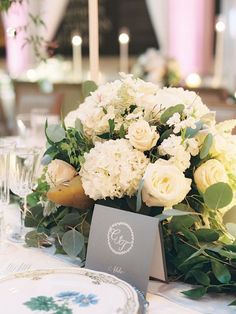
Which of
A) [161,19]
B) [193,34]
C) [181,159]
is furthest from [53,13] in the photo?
[181,159]

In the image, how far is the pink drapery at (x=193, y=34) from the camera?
5.61 m

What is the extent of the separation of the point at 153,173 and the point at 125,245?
5.6 inches

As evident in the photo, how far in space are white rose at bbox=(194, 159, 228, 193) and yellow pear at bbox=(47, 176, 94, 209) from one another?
0.74 feet

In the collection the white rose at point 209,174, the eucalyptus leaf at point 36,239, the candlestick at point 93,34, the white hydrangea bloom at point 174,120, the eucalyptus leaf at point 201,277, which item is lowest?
the eucalyptus leaf at point 36,239

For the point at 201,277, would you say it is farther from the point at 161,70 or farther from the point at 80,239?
the point at 161,70

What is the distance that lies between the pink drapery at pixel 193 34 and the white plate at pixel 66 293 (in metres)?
4.75

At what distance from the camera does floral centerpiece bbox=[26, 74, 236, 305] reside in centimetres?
104

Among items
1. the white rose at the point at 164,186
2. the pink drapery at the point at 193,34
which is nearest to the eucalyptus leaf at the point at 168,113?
the white rose at the point at 164,186

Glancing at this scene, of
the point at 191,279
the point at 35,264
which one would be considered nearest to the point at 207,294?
the point at 191,279

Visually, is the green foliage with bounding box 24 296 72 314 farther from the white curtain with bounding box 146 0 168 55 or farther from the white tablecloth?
the white curtain with bounding box 146 0 168 55

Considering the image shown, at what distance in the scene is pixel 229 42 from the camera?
223 inches

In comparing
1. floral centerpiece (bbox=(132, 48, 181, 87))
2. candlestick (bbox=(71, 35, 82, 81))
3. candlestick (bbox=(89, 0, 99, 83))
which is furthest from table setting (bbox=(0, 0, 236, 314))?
candlestick (bbox=(71, 35, 82, 81))

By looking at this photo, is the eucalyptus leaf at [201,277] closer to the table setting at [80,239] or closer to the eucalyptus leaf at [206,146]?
the table setting at [80,239]

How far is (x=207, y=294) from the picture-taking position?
3.36 ft
